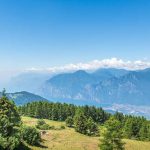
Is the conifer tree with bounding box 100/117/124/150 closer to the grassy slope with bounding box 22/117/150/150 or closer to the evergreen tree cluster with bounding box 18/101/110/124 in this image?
the grassy slope with bounding box 22/117/150/150

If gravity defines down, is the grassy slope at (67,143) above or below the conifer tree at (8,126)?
below

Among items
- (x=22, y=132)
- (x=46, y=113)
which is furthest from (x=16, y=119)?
(x=46, y=113)

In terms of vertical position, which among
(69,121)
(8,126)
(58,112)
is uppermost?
(8,126)

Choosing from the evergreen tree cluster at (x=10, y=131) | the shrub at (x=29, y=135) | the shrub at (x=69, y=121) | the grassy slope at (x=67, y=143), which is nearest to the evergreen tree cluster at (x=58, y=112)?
the shrub at (x=69, y=121)

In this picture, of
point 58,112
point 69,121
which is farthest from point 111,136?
point 58,112

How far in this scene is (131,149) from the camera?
98.5 meters

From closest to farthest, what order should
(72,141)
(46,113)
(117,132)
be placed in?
(117,132), (72,141), (46,113)

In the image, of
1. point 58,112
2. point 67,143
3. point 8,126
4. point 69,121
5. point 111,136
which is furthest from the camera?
point 58,112

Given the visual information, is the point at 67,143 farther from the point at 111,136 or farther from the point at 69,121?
the point at 69,121

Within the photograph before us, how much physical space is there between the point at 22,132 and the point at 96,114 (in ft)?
346

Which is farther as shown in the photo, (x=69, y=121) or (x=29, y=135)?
(x=69, y=121)

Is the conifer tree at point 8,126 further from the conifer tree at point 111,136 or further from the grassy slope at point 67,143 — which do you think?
the conifer tree at point 111,136

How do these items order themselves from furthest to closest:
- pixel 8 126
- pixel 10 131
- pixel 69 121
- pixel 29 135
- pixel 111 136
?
pixel 69 121 < pixel 29 135 < pixel 10 131 < pixel 8 126 < pixel 111 136

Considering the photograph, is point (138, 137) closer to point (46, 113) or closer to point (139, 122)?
point (139, 122)
